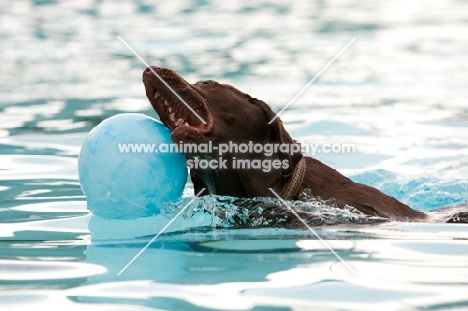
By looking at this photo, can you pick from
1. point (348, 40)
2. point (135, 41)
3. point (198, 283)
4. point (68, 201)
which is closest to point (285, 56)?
point (348, 40)

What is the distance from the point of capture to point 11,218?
635 cm

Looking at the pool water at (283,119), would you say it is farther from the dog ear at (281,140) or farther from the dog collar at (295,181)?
the dog ear at (281,140)

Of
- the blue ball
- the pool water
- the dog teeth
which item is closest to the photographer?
the pool water

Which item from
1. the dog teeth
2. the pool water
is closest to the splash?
the pool water

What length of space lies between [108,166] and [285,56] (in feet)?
33.3

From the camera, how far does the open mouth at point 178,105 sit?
5.45 meters

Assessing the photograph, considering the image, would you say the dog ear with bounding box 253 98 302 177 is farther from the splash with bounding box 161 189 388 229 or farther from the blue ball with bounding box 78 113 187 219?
the blue ball with bounding box 78 113 187 219

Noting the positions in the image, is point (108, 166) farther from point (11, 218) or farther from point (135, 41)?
point (135, 41)

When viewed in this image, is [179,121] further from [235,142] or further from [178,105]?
[235,142]

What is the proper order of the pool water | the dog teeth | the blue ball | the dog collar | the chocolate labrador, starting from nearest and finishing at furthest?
the pool water → the blue ball → the chocolate labrador → the dog teeth → the dog collar

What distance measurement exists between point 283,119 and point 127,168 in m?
5.60

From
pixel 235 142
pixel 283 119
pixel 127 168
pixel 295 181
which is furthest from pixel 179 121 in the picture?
pixel 283 119

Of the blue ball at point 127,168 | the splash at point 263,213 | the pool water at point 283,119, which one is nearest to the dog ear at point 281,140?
the splash at point 263,213

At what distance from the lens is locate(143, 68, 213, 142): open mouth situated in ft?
17.9
